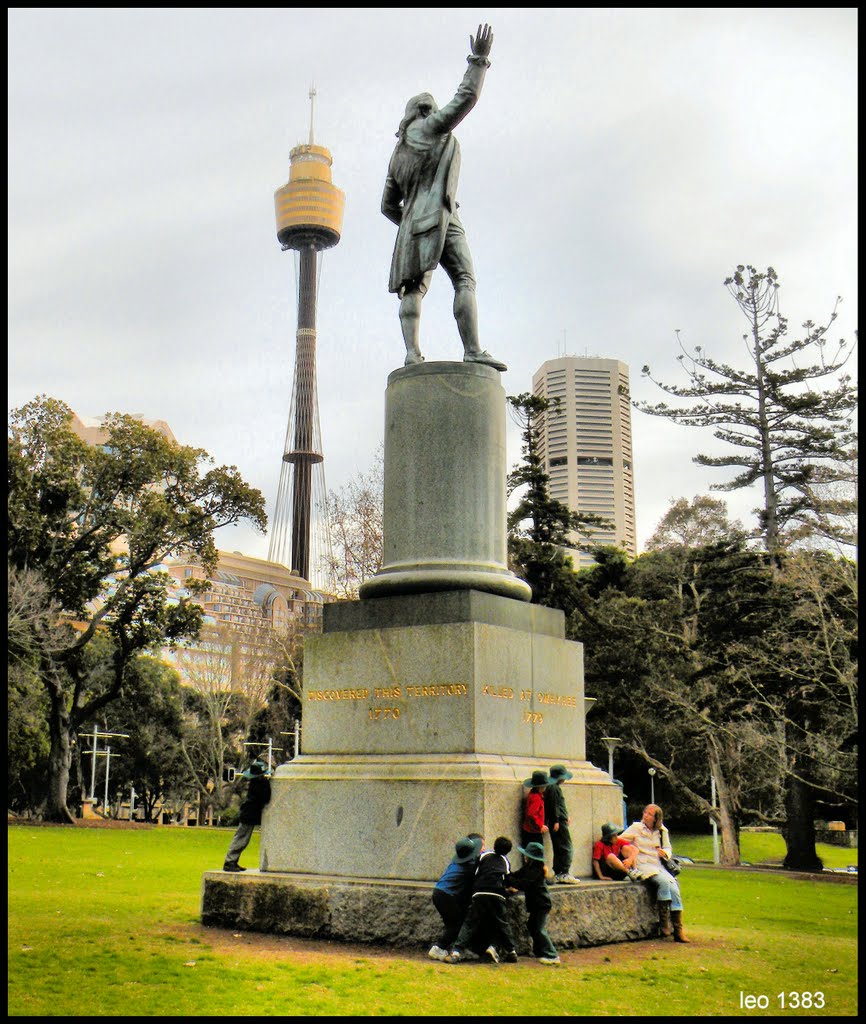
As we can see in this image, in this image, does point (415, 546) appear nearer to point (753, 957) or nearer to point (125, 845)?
point (753, 957)

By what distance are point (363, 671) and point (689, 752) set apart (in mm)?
34780

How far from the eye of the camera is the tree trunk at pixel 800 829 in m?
32.0

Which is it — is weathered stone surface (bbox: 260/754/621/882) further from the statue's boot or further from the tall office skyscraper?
the tall office skyscraper

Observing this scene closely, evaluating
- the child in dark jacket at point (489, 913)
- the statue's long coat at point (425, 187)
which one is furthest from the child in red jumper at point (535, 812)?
the statue's long coat at point (425, 187)

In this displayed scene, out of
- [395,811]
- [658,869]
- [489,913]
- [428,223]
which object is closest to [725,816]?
[658,869]

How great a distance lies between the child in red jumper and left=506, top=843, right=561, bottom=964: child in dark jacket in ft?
1.88

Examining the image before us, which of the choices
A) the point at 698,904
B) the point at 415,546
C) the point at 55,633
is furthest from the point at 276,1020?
the point at 55,633

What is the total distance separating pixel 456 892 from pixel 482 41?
8.67m

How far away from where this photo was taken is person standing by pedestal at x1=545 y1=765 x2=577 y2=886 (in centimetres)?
973

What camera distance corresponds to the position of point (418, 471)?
11.3 metres

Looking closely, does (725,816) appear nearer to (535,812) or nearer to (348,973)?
(535,812)

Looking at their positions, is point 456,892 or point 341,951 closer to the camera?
point 456,892

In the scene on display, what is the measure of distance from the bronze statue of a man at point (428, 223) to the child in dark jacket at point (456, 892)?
17.9ft

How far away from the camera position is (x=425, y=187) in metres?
12.5
